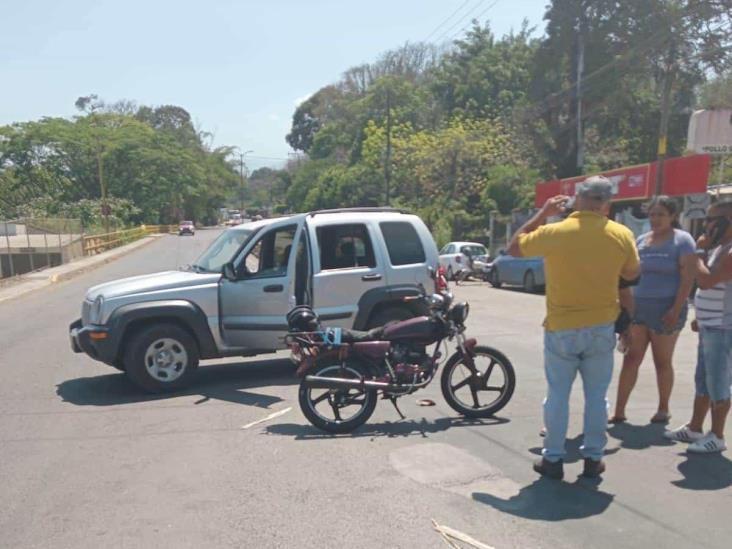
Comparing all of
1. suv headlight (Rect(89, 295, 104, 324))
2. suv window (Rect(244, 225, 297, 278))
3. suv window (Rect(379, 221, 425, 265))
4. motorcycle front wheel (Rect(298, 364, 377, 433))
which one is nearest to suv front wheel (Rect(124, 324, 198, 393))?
suv headlight (Rect(89, 295, 104, 324))

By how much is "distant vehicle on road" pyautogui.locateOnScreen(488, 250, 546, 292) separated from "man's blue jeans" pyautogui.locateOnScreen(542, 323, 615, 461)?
1456cm

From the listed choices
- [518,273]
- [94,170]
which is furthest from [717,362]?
[94,170]

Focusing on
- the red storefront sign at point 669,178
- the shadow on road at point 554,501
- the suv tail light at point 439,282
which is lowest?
the shadow on road at point 554,501

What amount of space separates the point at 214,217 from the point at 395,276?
101 meters

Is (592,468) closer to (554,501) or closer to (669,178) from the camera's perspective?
(554,501)

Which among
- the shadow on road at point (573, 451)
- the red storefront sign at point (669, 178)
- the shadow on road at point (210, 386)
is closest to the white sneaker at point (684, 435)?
the shadow on road at point (573, 451)

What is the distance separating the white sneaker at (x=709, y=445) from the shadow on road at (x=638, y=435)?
10.8 inches

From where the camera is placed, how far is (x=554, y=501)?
441cm

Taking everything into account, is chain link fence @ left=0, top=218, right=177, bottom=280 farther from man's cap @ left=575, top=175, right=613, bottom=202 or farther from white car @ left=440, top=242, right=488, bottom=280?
man's cap @ left=575, top=175, right=613, bottom=202

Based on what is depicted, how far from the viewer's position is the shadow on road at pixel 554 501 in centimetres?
422

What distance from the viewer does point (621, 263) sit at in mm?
4555

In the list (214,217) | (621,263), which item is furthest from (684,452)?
(214,217)

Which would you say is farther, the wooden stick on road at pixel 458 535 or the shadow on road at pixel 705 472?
the shadow on road at pixel 705 472

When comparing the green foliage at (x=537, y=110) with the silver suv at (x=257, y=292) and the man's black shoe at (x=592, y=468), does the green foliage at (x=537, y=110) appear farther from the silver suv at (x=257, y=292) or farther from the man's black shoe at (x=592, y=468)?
the man's black shoe at (x=592, y=468)
